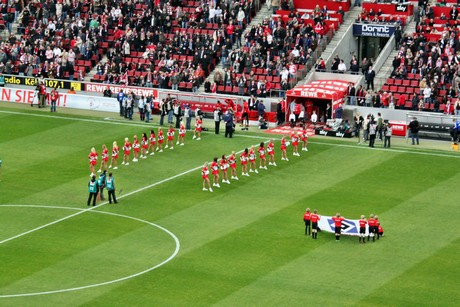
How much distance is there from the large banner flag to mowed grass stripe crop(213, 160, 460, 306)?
0.35 m

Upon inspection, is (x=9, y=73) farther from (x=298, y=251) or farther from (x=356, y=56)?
(x=298, y=251)

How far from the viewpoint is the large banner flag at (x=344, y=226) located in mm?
57219

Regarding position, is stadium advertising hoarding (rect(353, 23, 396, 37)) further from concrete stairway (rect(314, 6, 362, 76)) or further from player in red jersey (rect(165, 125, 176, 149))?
player in red jersey (rect(165, 125, 176, 149))

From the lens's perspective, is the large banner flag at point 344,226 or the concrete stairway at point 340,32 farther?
the concrete stairway at point 340,32

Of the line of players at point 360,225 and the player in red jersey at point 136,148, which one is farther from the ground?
the player in red jersey at point 136,148

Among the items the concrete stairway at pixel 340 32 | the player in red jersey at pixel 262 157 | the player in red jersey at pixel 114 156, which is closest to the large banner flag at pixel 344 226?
the player in red jersey at pixel 262 157

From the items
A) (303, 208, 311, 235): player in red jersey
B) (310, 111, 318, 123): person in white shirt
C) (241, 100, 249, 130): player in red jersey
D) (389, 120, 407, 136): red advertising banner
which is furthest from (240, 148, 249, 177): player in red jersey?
(389, 120, 407, 136): red advertising banner

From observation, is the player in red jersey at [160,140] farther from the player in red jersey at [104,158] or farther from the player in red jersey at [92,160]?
the player in red jersey at [92,160]

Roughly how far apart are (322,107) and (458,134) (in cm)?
1017

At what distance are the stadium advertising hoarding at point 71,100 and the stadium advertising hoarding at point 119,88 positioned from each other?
2.19 metres

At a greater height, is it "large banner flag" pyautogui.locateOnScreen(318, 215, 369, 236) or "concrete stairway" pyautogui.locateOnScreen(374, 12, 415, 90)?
"concrete stairway" pyautogui.locateOnScreen(374, 12, 415, 90)

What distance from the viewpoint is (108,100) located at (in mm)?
86062

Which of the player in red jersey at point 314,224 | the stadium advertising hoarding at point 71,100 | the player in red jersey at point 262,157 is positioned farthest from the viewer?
the stadium advertising hoarding at point 71,100

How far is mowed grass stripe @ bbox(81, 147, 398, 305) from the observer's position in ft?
166
